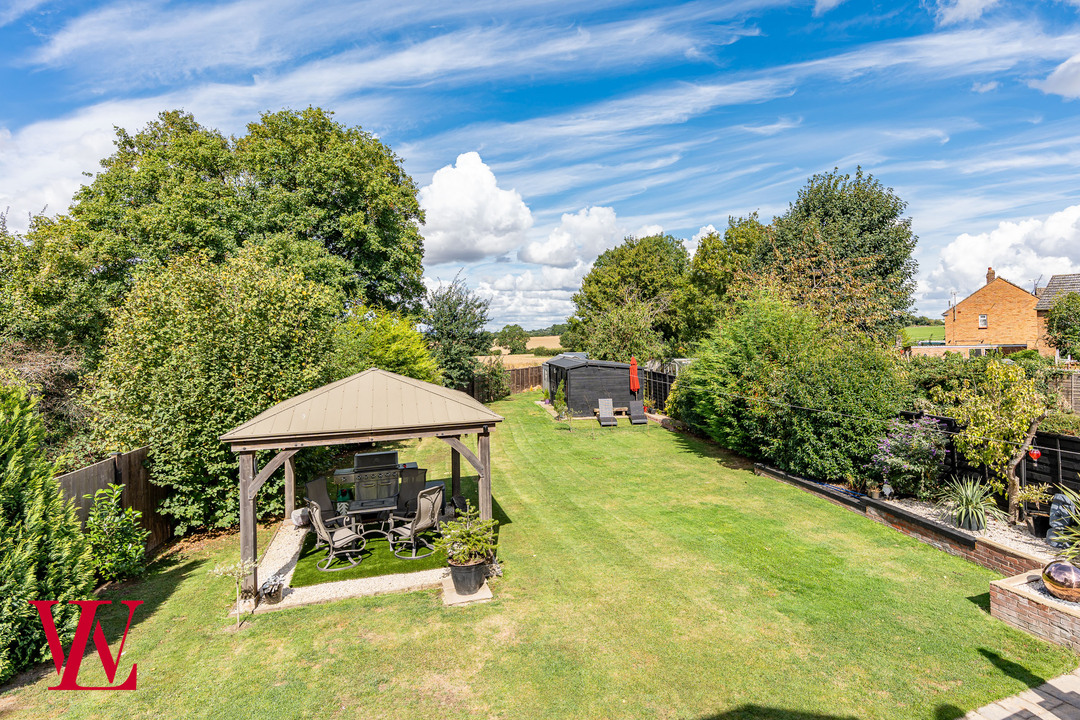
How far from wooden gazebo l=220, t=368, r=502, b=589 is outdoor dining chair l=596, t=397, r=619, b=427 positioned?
12.6 metres

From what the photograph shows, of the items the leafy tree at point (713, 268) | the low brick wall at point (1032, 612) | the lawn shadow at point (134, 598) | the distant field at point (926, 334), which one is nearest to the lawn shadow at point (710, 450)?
the low brick wall at point (1032, 612)

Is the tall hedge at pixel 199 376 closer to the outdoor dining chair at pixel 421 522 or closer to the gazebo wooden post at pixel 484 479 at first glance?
the outdoor dining chair at pixel 421 522

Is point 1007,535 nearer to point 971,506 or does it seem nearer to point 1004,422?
point 971,506

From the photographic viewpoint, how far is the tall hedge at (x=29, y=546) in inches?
193

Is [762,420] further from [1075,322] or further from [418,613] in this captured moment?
[1075,322]

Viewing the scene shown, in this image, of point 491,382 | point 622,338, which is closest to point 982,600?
point 622,338

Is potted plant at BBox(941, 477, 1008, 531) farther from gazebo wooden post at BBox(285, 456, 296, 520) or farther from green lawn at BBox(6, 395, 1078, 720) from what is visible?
gazebo wooden post at BBox(285, 456, 296, 520)

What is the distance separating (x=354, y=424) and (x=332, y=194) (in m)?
16.9

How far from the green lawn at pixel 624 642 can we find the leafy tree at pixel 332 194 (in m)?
14.8

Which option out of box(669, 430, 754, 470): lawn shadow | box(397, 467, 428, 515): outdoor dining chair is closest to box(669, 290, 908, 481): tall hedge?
box(669, 430, 754, 470): lawn shadow

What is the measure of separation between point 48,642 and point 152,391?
479 cm

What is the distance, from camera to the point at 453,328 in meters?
25.0

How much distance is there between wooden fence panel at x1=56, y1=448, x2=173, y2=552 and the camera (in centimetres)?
686

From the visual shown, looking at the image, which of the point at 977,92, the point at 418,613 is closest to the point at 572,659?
the point at 418,613
